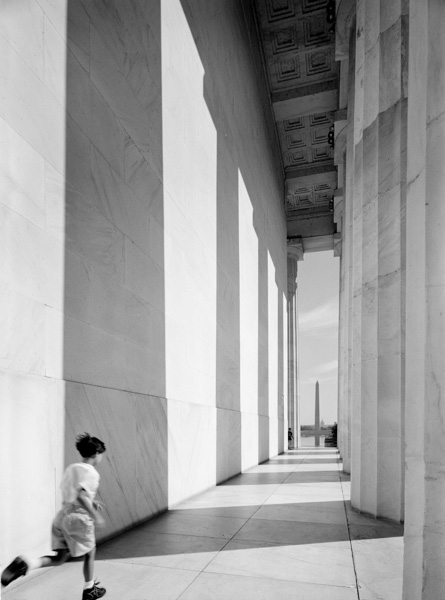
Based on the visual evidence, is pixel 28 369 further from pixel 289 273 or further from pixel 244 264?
pixel 289 273

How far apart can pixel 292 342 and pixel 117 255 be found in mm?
30413

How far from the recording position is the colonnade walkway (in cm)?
467

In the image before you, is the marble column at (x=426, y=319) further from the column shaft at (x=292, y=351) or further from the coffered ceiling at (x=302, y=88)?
the column shaft at (x=292, y=351)

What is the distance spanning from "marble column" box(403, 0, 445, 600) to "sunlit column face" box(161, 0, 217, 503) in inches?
212

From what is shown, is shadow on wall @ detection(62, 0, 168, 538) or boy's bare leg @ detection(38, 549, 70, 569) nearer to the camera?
boy's bare leg @ detection(38, 549, 70, 569)

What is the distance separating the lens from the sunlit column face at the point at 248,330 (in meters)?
15.8

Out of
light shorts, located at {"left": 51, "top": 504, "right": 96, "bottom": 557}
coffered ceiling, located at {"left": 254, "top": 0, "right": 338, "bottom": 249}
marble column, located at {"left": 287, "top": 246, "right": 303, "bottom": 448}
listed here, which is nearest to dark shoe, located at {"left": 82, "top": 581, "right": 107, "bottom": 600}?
light shorts, located at {"left": 51, "top": 504, "right": 96, "bottom": 557}

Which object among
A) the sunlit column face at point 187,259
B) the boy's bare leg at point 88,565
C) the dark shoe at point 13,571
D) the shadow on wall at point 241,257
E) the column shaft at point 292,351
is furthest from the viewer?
the column shaft at point 292,351

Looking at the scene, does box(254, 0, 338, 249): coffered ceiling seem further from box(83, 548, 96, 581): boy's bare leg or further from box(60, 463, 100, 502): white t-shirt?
box(83, 548, 96, 581): boy's bare leg

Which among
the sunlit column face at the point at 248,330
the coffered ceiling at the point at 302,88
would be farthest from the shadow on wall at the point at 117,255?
the coffered ceiling at the point at 302,88

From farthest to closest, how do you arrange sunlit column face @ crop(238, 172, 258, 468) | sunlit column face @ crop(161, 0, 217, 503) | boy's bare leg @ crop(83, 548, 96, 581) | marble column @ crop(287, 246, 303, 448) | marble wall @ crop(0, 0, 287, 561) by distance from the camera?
marble column @ crop(287, 246, 303, 448) → sunlit column face @ crop(238, 172, 258, 468) → sunlit column face @ crop(161, 0, 217, 503) → marble wall @ crop(0, 0, 287, 561) → boy's bare leg @ crop(83, 548, 96, 581)

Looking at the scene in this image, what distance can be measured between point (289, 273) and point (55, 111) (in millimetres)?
31766

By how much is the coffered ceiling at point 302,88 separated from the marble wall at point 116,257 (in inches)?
313

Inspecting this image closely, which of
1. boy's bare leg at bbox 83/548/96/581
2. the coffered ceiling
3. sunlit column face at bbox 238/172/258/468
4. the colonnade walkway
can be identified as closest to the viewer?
boy's bare leg at bbox 83/548/96/581
